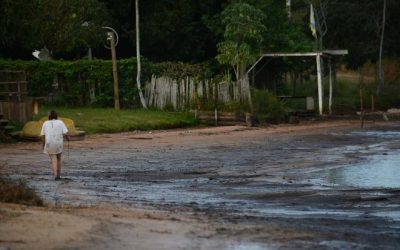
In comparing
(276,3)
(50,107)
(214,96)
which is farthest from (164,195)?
(276,3)

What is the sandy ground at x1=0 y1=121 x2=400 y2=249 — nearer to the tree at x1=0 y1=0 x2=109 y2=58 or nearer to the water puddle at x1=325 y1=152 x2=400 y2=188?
the water puddle at x1=325 y1=152 x2=400 y2=188

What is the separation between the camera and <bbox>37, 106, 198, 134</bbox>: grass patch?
103 ft

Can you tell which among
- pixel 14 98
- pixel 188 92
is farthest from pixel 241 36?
pixel 14 98

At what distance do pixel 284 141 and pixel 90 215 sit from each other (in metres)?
18.4

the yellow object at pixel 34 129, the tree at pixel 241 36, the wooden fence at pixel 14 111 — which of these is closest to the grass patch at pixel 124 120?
the wooden fence at pixel 14 111

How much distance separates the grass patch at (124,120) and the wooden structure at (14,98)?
5.31ft

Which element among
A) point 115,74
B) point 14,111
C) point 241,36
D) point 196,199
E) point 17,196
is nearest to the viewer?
point 17,196

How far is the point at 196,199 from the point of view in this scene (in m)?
14.2

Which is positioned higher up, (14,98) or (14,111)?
(14,98)

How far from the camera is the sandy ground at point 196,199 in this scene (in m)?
9.44

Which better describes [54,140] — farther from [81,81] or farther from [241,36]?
[81,81]

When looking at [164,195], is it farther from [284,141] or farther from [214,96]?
[214,96]

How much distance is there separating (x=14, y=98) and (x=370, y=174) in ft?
54.0

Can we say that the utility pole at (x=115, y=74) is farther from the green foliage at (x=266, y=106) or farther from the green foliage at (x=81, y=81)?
the green foliage at (x=266, y=106)
